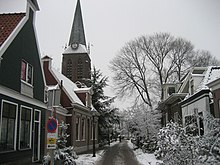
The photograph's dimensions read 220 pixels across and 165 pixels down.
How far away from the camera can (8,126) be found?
12.3 meters

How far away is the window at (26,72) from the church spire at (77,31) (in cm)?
3543

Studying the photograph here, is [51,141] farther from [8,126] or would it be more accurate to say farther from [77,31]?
[77,31]

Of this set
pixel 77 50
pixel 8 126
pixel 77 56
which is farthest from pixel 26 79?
pixel 77 50

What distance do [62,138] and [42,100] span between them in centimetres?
392

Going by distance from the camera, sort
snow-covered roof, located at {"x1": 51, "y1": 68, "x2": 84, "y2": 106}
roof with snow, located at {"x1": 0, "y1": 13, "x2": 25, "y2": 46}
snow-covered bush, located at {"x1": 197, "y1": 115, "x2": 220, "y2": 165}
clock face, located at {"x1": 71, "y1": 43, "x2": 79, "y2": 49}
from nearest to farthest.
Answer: snow-covered bush, located at {"x1": 197, "y1": 115, "x2": 220, "y2": 165} → roof with snow, located at {"x1": 0, "y1": 13, "x2": 25, "y2": 46} → snow-covered roof, located at {"x1": 51, "y1": 68, "x2": 84, "y2": 106} → clock face, located at {"x1": 71, "y1": 43, "x2": 79, "y2": 49}

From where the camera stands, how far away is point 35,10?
16.2 m

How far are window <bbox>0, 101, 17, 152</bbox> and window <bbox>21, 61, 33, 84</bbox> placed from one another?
202cm

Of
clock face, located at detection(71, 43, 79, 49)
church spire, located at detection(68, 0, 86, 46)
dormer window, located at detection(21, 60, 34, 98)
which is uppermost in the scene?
church spire, located at detection(68, 0, 86, 46)

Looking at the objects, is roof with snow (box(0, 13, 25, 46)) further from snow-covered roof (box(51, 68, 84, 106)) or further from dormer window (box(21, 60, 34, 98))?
snow-covered roof (box(51, 68, 84, 106))

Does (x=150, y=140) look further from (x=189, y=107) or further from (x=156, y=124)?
(x=189, y=107)

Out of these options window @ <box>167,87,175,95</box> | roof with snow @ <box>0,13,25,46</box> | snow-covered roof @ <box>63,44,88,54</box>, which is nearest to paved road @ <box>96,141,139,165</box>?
window @ <box>167,87,175,95</box>

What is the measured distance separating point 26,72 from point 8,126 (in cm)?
348

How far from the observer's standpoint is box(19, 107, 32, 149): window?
13705 mm

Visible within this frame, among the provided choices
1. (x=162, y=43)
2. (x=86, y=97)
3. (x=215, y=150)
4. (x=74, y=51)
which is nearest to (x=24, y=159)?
(x=215, y=150)
